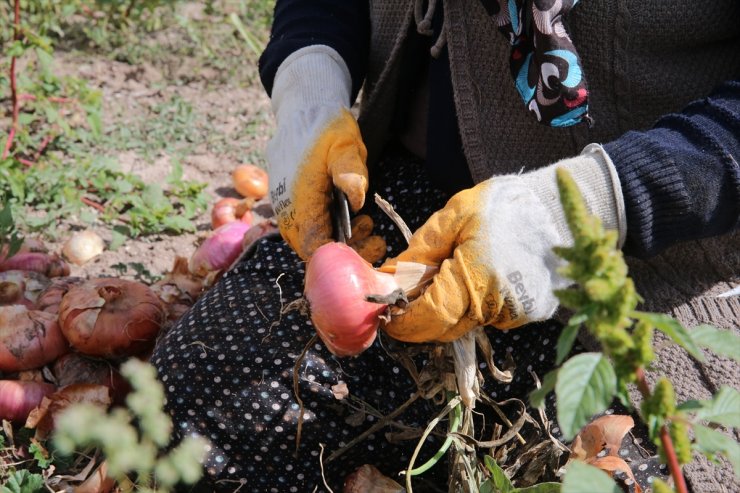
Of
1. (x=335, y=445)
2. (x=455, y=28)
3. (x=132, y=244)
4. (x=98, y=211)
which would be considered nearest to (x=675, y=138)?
(x=455, y=28)

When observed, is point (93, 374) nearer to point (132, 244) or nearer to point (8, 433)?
point (8, 433)

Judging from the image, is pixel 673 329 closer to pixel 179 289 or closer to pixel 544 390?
pixel 544 390

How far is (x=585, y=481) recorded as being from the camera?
63cm

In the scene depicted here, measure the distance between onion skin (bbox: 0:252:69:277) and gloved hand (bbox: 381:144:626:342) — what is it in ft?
3.46

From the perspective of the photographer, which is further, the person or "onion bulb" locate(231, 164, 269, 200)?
"onion bulb" locate(231, 164, 269, 200)

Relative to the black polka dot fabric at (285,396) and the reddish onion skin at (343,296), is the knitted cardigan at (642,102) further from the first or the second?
the reddish onion skin at (343,296)

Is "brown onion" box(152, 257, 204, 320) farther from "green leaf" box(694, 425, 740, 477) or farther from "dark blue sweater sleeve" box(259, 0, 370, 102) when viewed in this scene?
"green leaf" box(694, 425, 740, 477)

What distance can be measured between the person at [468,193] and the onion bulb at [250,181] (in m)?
0.86

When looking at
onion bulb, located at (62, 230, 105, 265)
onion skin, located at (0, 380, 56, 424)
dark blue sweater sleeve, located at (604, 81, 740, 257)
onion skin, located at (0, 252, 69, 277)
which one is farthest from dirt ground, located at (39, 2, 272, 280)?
dark blue sweater sleeve, located at (604, 81, 740, 257)

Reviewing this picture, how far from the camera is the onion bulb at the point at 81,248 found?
83.9 inches

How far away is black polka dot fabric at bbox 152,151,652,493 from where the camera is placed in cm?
135

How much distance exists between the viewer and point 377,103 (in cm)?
156

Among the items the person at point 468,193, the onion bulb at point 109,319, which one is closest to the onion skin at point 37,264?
the onion bulb at point 109,319

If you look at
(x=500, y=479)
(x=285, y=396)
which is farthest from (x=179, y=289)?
(x=500, y=479)
